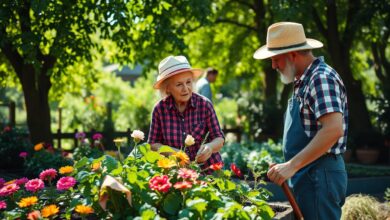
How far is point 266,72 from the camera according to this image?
15.2 meters

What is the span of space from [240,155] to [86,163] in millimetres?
5316

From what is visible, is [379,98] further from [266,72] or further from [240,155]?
[240,155]

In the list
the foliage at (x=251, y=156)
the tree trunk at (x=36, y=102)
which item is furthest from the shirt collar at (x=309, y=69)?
the tree trunk at (x=36, y=102)

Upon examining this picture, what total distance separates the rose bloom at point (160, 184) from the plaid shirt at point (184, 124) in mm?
1236

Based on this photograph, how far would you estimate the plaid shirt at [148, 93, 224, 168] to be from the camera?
3.54 metres

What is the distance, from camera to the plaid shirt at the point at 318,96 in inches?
101

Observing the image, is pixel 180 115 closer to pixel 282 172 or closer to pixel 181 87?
pixel 181 87

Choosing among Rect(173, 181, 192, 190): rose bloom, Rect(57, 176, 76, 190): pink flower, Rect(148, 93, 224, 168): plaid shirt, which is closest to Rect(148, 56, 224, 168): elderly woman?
Rect(148, 93, 224, 168): plaid shirt

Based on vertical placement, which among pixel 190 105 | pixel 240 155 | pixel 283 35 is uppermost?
pixel 283 35

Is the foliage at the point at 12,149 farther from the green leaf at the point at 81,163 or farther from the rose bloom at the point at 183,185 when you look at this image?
the rose bloom at the point at 183,185

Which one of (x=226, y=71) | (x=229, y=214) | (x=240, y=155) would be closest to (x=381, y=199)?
(x=240, y=155)

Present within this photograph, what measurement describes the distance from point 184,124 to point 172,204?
1255mm

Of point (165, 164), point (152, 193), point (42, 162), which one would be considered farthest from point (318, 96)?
point (42, 162)

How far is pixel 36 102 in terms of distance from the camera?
346 inches
